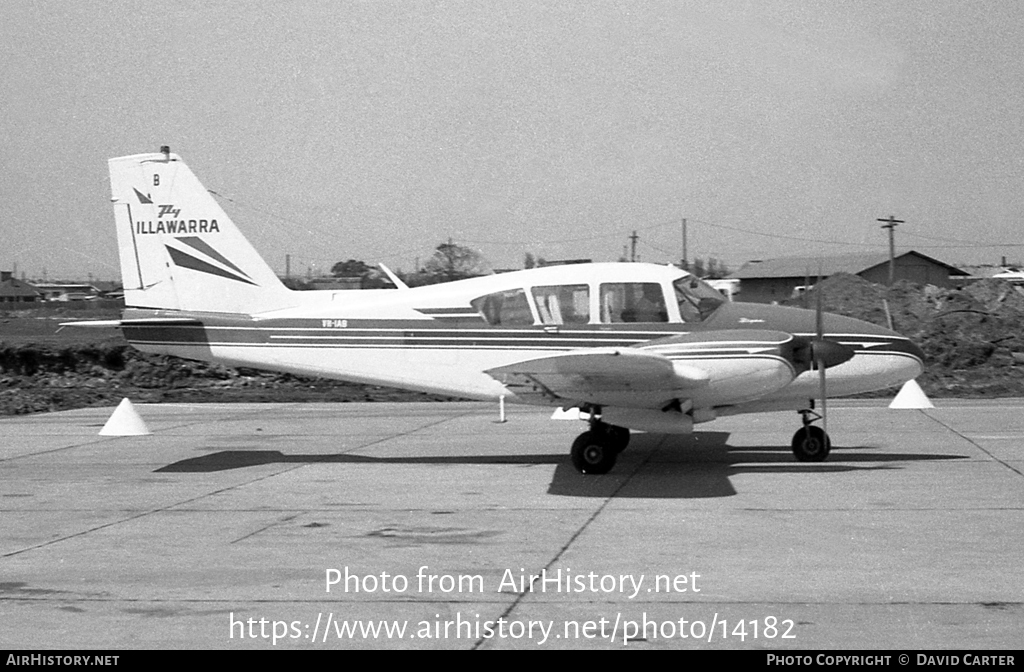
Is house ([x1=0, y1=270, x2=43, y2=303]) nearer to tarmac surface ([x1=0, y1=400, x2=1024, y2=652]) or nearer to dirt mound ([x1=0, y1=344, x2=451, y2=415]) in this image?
dirt mound ([x1=0, y1=344, x2=451, y2=415])

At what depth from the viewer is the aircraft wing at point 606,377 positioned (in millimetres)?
10797

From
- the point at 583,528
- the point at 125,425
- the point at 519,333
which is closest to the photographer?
the point at 583,528

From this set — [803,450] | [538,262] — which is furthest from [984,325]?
[803,450]

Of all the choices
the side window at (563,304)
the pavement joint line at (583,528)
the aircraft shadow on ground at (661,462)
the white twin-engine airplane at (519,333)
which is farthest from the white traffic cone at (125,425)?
the pavement joint line at (583,528)

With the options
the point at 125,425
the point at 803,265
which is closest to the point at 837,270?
the point at 803,265

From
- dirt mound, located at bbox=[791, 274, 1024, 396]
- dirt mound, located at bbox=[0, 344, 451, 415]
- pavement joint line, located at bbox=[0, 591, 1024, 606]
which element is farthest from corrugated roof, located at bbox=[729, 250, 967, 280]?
pavement joint line, located at bbox=[0, 591, 1024, 606]

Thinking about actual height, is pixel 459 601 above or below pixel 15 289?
below

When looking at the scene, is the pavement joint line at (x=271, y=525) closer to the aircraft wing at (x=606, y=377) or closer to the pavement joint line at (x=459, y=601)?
the pavement joint line at (x=459, y=601)

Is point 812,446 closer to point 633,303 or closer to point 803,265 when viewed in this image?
point 633,303

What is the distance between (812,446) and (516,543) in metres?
5.14

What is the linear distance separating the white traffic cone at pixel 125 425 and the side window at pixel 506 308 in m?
6.74

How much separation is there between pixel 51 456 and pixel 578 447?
7.12m

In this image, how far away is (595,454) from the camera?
469 inches

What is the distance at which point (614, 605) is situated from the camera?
21.9ft
